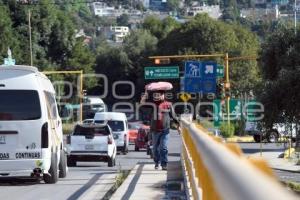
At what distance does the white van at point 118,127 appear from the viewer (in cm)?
3600

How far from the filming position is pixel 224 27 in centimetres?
8950

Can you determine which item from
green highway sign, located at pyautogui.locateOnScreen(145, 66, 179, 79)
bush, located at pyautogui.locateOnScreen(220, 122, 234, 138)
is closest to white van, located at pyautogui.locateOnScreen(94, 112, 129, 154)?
bush, located at pyautogui.locateOnScreen(220, 122, 234, 138)

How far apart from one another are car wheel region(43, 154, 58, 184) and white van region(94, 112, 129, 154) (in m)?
18.9

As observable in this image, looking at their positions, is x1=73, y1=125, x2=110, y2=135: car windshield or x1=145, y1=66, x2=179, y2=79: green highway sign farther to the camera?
x1=145, y1=66, x2=179, y2=79: green highway sign

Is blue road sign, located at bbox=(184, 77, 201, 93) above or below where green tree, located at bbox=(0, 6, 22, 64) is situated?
below

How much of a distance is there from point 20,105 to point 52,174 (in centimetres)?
166

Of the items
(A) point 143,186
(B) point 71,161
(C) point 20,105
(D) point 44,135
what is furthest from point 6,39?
(A) point 143,186

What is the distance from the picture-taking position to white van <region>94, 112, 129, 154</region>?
35997mm

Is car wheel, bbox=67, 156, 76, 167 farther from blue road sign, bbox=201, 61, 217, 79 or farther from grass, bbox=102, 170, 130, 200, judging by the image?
blue road sign, bbox=201, 61, 217, 79

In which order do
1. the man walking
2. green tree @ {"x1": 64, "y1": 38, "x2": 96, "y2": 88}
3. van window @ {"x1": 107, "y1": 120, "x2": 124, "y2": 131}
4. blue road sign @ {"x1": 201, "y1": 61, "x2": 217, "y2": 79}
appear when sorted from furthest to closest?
1. green tree @ {"x1": 64, "y1": 38, "x2": 96, "y2": 88}
2. blue road sign @ {"x1": 201, "y1": 61, "x2": 217, "y2": 79}
3. van window @ {"x1": 107, "y1": 120, "x2": 124, "y2": 131}
4. the man walking

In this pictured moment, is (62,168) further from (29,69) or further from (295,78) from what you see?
(295,78)

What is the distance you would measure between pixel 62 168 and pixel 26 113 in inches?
110

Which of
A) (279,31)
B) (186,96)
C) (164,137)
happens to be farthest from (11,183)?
(186,96)

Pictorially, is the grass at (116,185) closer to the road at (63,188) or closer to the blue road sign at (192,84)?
the road at (63,188)
